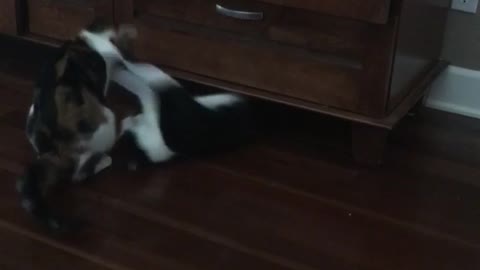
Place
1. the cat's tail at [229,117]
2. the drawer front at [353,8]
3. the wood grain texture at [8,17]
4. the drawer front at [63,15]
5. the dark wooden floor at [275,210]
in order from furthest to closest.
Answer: the wood grain texture at [8,17] → the drawer front at [63,15] → the cat's tail at [229,117] → the drawer front at [353,8] → the dark wooden floor at [275,210]

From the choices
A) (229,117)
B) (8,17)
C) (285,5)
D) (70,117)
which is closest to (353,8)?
(285,5)

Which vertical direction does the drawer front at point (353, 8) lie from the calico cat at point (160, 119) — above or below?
above

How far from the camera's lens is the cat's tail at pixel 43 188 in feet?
5.23

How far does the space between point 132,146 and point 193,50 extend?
0.29 meters

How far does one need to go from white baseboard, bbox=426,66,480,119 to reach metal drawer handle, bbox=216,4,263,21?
2.11 ft

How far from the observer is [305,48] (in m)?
1.84

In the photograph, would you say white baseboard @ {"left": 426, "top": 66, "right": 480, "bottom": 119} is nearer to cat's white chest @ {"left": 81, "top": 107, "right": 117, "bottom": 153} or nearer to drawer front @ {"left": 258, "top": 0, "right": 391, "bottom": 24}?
drawer front @ {"left": 258, "top": 0, "right": 391, "bottom": 24}

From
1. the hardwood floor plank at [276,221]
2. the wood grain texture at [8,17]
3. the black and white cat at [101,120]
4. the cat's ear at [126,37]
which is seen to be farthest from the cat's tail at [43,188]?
the wood grain texture at [8,17]

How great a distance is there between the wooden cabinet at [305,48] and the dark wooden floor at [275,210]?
5.4 inches

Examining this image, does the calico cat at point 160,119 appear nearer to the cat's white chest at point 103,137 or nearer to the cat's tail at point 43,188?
the cat's white chest at point 103,137

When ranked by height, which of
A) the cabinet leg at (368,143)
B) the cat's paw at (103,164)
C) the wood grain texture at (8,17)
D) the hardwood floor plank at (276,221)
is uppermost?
the wood grain texture at (8,17)

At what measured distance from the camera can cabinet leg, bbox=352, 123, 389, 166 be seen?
1.86 metres

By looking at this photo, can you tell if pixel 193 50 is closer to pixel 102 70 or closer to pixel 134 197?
pixel 102 70

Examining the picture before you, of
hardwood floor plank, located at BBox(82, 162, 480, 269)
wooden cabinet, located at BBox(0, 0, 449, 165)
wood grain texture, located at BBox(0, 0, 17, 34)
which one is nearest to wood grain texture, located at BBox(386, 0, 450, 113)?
wooden cabinet, located at BBox(0, 0, 449, 165)
